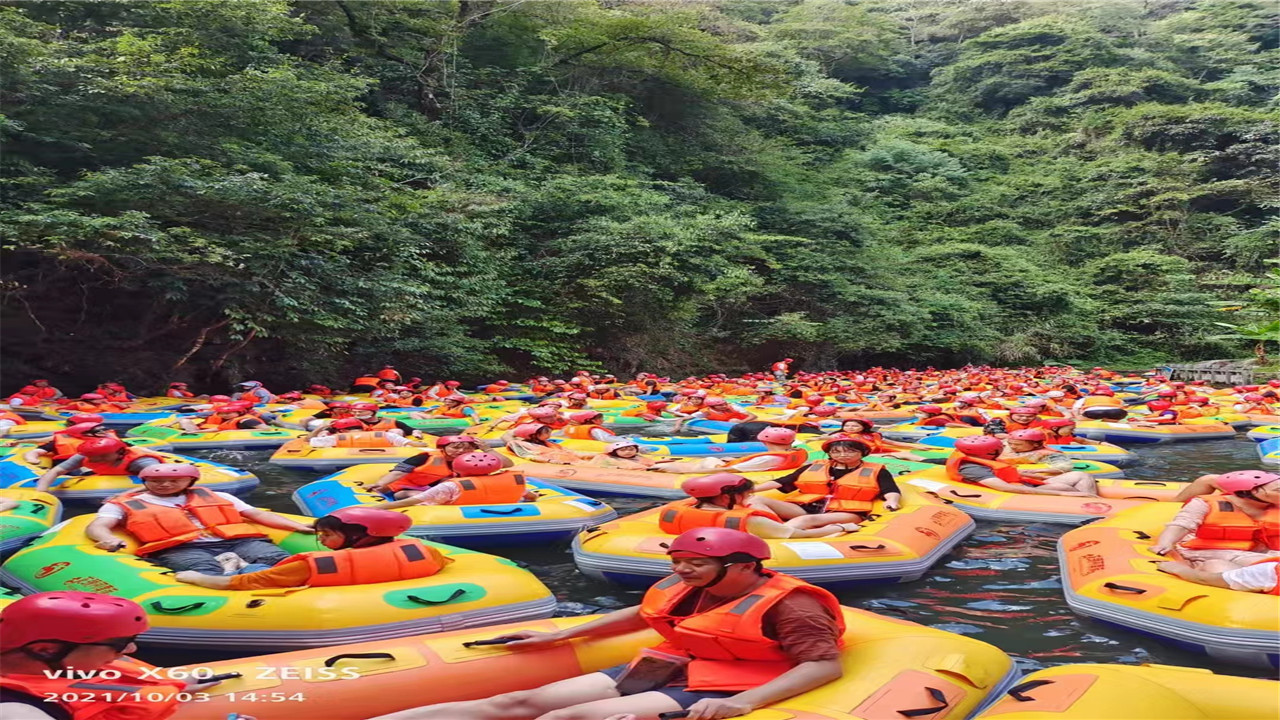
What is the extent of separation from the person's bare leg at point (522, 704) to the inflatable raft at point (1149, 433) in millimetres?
11911

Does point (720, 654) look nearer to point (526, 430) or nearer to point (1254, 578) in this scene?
point (1254, 578)

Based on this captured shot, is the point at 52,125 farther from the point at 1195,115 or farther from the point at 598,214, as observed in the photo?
the point at 1195,115

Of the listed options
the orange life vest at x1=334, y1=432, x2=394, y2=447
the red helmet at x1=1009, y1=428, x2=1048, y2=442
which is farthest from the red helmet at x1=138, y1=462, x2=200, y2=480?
→ the red helmet at x1=1009, y1=428, x2=1048, y2=442

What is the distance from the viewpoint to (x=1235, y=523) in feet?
16.6

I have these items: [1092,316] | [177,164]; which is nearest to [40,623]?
[177,164]

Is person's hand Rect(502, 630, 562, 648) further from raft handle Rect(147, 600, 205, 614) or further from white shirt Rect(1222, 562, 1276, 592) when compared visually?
Answer: white shirt Rect(1222, 562, 1276, 592)

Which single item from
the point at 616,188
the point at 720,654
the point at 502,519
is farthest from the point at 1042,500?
the point at 616,188

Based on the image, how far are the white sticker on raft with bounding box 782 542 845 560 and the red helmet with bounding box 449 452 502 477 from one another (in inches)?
102

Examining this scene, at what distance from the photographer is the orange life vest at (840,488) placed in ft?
22.6

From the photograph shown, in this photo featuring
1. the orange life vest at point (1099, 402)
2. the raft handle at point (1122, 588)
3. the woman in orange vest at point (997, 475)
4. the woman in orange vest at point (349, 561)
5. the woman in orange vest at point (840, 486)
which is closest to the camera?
the woman in orange vest at point (349, 561)

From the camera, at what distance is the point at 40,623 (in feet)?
9.21

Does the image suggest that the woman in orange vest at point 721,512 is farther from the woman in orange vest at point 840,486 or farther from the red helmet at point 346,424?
the red helmet at point 346,424

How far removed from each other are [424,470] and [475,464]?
0.68 metres

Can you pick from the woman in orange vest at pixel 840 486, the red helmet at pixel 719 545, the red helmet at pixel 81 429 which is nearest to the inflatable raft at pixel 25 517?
the red helmet at pixel 81 429
